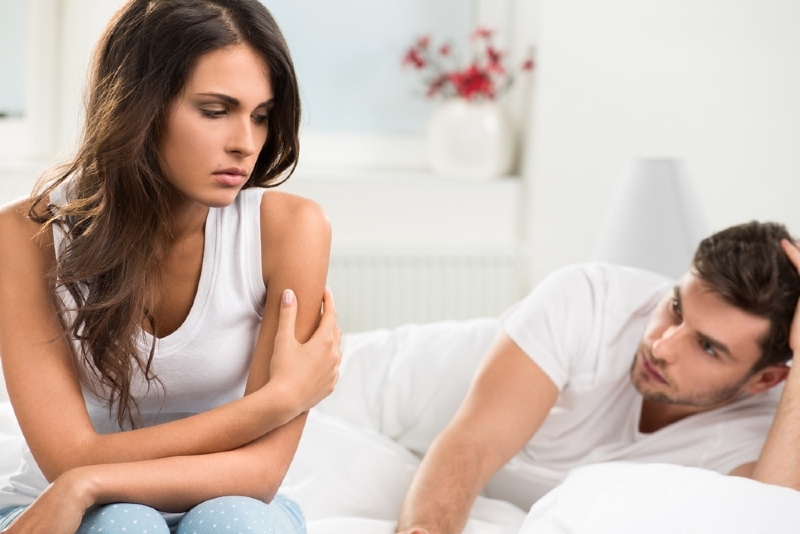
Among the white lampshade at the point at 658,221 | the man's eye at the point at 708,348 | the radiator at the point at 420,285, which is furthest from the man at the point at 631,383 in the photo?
the radiator at the point at 420,285

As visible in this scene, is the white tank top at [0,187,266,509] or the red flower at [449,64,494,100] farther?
the red flower at [449,64,494,100]

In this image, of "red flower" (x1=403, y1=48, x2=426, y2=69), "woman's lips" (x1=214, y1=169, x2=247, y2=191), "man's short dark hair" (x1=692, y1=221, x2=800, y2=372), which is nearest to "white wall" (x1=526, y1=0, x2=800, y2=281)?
"red flower" (x1=403, y1=48, x2=426, y2=69)

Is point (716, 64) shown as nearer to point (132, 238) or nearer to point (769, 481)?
point (769, 481)

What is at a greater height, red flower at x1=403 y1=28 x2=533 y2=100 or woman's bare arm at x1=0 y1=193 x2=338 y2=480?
red flower at x1=403 y1=28 x2=533 y2=100

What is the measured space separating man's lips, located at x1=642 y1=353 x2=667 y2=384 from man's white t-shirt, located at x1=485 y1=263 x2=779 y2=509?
10cm

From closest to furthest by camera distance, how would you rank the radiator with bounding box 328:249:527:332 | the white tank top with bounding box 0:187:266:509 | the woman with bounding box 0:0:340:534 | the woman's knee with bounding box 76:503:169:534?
the woman's knee with bounding box 76:503:169:534, the woman with bounding box 0:0:340:534, the white tank top with bounding box 0:187:266:509, the radiator with bounding box 328:249:527:332

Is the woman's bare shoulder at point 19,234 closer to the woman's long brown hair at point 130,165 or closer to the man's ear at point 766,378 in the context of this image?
the woman's long brown hair at point 130,165

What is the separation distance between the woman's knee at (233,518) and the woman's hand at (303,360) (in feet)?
0.49

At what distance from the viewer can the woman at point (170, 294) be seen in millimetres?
1204

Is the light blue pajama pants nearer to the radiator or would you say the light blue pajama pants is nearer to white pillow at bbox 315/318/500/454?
white pillow at bbox 315/318/500/454

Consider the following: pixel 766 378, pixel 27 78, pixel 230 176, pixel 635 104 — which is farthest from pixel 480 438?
pixel 27 78

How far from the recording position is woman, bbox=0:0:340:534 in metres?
1.20

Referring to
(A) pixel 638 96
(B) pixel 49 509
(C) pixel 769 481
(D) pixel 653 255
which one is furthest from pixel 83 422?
(A) pixel 638 96

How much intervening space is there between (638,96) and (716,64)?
0.85ft
